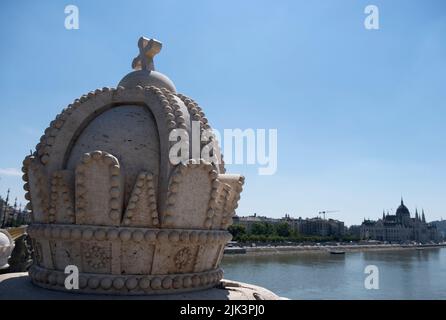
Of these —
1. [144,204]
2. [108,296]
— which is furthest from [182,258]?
[108,296]

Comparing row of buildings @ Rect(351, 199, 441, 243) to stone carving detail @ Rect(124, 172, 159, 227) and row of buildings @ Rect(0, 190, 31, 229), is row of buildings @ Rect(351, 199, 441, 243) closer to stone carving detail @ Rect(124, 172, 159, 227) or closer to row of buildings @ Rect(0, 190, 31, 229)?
row of buildings @ Rect(0, 190, 31, 229)

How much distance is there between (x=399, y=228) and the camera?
124250 millimetres

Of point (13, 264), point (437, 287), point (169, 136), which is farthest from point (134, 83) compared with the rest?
point (437, 287)

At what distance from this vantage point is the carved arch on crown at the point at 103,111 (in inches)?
225

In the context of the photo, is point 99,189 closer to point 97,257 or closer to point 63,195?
point 63,195

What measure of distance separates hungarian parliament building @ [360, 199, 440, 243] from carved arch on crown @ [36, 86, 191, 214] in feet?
392

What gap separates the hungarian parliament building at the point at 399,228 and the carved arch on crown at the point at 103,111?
119 m

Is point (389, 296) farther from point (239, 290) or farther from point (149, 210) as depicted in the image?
point (149, 210)

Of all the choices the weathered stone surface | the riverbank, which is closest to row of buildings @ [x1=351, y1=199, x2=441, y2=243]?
the riverbank

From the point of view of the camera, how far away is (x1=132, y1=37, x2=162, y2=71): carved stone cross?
24.1 ft

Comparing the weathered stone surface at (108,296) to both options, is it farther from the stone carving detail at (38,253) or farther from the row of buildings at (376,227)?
the row of buildings at (376,227)

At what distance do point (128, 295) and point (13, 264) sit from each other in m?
6.65

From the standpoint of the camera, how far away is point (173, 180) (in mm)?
5371

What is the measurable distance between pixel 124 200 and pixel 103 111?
6.12ft
